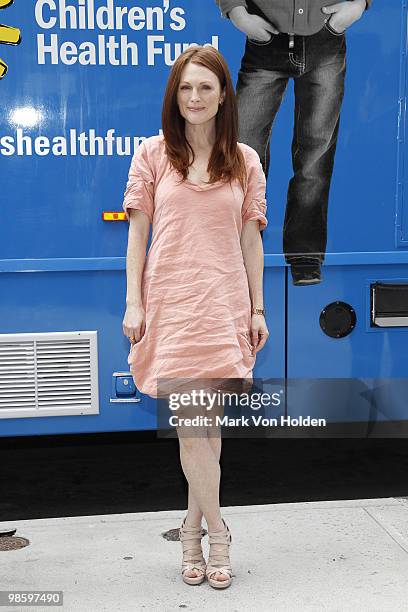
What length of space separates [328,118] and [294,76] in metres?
0.24

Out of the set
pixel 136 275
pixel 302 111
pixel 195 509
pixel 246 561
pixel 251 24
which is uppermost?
pixel 251 24

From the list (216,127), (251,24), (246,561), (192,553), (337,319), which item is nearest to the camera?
(216,127)

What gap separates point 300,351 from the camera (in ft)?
12.4

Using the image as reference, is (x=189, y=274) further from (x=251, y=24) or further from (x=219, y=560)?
(x=251, y=24)

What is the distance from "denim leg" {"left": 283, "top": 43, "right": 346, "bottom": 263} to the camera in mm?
3590

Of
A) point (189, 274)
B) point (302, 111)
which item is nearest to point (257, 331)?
point (189, 274)

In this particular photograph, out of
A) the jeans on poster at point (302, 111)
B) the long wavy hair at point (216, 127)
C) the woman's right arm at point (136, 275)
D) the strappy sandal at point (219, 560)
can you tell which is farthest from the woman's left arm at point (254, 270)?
the jeans on poster at point (302, 111)

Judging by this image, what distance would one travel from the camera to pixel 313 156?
3.63 metres

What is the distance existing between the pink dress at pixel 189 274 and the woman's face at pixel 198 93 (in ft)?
0.55

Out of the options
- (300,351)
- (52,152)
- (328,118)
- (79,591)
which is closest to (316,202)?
(328,118)

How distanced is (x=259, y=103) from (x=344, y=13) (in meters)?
0.55

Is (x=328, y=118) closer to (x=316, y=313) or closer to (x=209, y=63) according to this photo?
(x=316, y=313)

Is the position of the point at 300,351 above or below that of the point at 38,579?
above

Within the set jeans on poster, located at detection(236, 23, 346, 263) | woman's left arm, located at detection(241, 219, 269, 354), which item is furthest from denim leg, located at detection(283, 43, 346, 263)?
woman's left arm, located at detection(241, 219, 269, 354)
